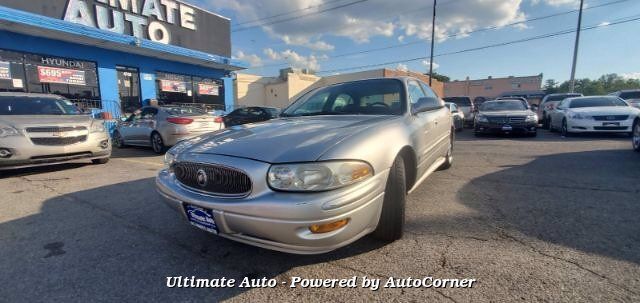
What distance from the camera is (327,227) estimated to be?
1.81 metres

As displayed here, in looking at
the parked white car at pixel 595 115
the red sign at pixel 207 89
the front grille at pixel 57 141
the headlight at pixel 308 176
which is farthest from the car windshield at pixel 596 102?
the red sign at pixel 207 89

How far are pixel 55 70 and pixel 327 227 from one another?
41.9ft

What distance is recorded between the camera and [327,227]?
181 cm

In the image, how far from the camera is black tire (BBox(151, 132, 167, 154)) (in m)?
8.02

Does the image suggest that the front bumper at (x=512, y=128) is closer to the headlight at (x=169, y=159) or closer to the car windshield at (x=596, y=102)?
the car windshield at (x=596, y=102)

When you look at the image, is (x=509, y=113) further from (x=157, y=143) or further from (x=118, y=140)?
(x=118, y=140)

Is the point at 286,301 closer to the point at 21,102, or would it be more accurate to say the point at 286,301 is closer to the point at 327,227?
the point at 327,227

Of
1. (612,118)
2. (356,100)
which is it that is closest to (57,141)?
(356,100)

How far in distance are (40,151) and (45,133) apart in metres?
0.31

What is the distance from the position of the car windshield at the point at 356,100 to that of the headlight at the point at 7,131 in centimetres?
446

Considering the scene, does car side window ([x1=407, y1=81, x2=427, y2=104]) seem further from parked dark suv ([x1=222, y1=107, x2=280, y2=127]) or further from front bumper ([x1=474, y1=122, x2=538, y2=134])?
parked dark suv ([x1=222, y1=107, x2=280, y2=127])

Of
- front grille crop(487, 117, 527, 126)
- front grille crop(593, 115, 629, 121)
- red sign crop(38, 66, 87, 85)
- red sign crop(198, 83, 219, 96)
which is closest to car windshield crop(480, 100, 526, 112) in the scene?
front grille crop(487, 117, 527, 126)

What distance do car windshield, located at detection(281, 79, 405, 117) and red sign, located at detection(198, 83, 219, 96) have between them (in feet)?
42.8

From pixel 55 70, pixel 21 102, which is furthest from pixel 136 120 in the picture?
pixel 55 70
